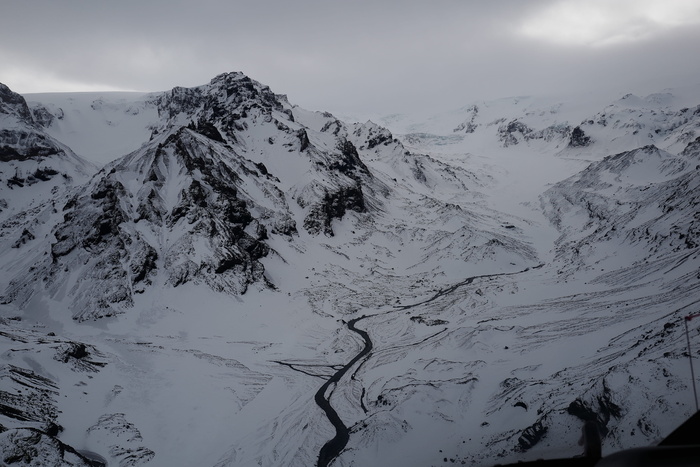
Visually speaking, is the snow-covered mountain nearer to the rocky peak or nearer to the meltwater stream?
the meltwater stream

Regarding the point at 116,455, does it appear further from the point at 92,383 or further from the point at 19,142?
the point at 19,142

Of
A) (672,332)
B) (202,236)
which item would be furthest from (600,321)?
(202,236)

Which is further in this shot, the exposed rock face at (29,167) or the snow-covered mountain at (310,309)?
the exposed rock face at (29,167)

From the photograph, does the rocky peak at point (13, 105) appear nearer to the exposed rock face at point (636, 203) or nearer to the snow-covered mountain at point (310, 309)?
the snow-covered mountain at point (310, 309)

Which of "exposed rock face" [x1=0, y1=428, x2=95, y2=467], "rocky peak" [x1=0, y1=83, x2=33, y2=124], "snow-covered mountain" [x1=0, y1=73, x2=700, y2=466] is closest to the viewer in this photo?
"exposed rock face" [x1=0, y1=428, x2=95, y2=467]

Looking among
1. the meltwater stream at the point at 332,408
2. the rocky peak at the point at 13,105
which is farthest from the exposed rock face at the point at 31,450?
the rocky peak at the point at 13,105

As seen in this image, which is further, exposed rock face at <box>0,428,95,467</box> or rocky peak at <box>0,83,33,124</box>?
rocky peak at <box>0,83,33,124</box>


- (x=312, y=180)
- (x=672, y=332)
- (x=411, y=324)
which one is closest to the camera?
(x=672, y=332)

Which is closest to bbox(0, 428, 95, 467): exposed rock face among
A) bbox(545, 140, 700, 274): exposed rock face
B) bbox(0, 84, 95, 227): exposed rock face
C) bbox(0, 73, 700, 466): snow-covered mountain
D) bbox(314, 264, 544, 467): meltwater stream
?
bbox(0, 73, 700, 466): snow-covered mountain

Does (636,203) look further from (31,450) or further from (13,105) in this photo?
(13,105)
